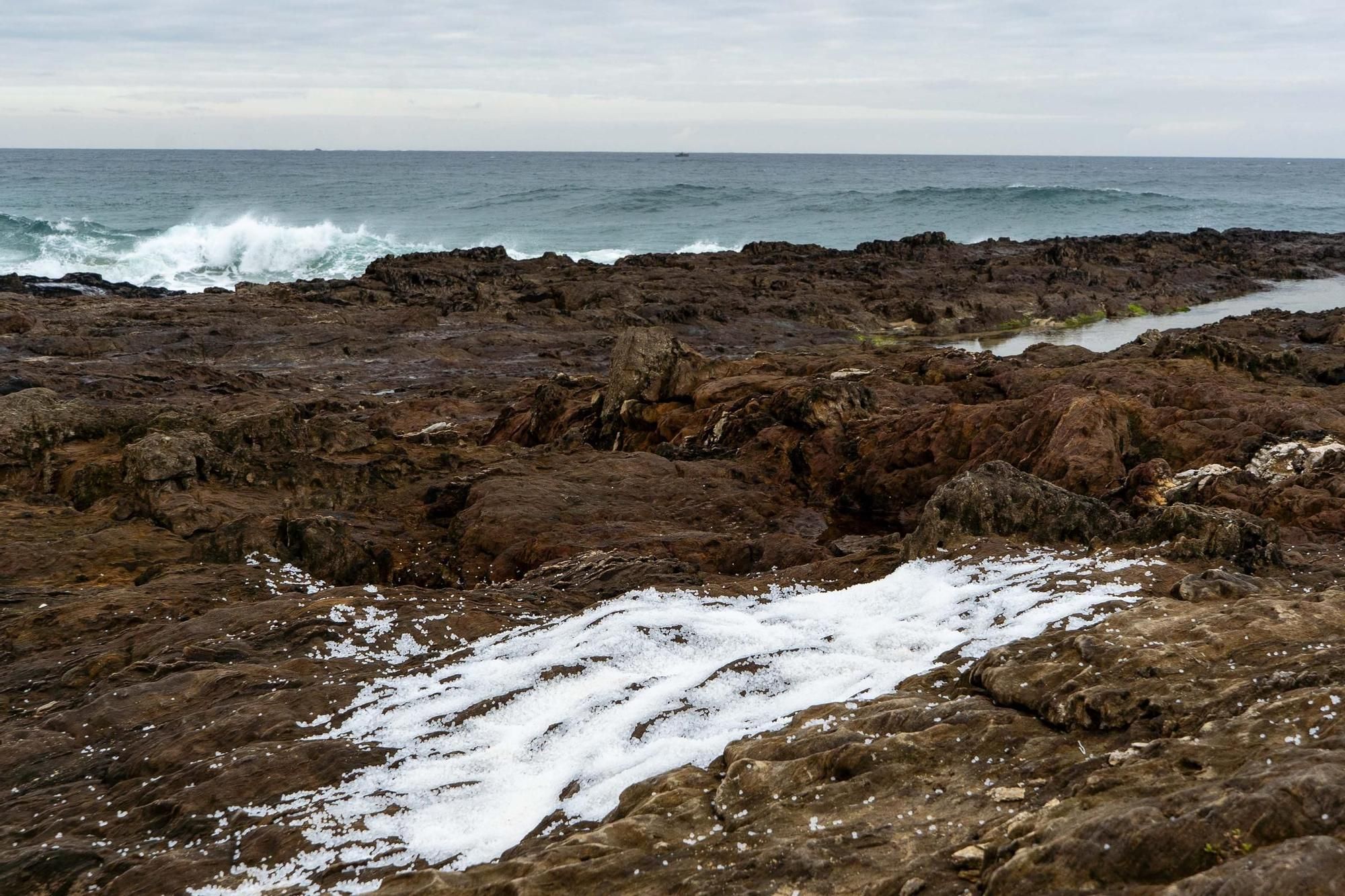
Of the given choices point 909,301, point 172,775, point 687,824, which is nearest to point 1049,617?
point 687,824

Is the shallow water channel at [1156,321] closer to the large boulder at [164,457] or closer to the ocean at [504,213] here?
the large boulder at [164,457]

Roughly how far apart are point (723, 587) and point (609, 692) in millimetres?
1835

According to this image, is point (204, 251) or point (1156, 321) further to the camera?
point (204, 251)

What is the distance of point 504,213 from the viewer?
235ft

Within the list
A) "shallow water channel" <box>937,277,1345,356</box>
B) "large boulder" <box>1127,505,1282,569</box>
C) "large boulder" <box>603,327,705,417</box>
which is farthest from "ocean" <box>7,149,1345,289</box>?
"large boulder" <box>1127,505,1282,569</box>

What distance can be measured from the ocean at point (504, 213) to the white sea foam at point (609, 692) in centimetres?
3927

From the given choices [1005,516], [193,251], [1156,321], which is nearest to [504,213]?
[193,251]

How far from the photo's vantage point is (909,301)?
3102cm

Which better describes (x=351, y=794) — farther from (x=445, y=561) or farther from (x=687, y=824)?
(x=445, y=561)

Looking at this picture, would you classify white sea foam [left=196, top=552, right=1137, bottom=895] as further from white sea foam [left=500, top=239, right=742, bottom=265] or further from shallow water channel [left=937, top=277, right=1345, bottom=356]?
white sea foam [left=500, top=239, right=742, bottom=265]

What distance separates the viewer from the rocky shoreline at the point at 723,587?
3635 millimetres

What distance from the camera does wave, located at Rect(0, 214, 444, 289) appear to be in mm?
44250

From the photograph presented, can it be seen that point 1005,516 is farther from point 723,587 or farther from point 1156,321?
point 1156,321

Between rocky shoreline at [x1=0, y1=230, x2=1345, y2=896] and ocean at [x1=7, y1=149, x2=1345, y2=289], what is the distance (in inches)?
1313
